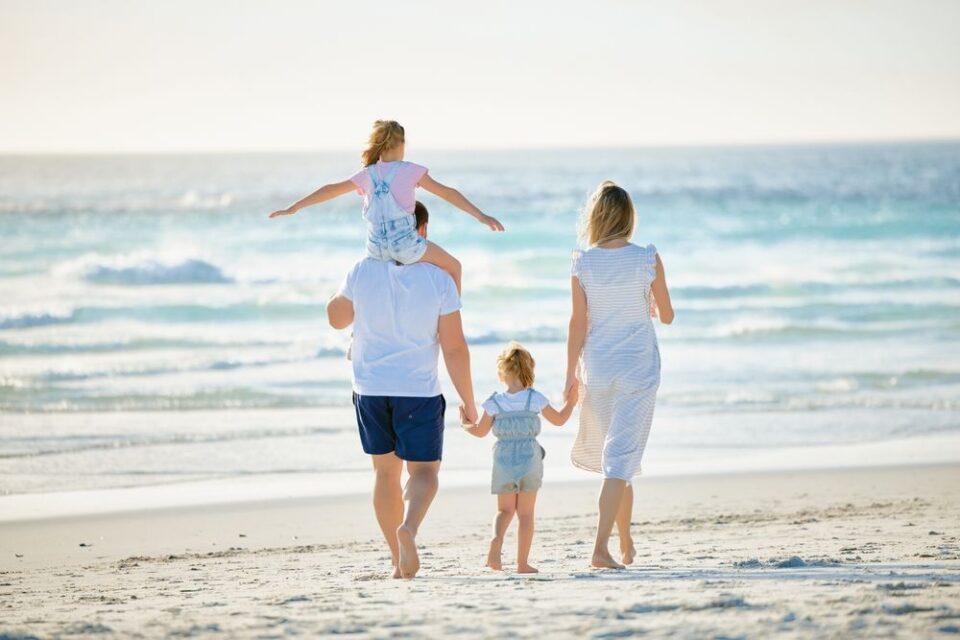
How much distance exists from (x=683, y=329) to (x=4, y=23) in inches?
1454

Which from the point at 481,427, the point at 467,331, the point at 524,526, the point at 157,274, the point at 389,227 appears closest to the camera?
the point at 389,227

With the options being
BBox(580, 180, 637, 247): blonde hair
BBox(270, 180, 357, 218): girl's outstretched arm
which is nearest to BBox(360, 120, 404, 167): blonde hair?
BBox(270, 180, 357, 218): girl's outstretched arm

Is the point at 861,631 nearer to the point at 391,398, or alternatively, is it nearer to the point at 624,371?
the point at 624,371

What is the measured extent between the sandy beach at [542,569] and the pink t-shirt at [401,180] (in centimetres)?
160

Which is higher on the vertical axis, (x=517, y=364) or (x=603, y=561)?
(x=517, y=364)

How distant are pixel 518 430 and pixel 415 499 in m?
0.55

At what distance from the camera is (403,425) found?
5.06 meters

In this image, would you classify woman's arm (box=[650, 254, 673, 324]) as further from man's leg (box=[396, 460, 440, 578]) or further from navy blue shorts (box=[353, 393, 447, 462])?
man's leg (box=[396, 460, 440, 578])

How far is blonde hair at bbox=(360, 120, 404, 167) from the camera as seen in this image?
5.17 meters

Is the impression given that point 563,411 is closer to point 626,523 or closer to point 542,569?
point 626,523

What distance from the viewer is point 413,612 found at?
4410mm

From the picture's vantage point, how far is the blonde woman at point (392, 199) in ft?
16.5

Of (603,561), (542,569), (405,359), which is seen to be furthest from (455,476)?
(405,359)

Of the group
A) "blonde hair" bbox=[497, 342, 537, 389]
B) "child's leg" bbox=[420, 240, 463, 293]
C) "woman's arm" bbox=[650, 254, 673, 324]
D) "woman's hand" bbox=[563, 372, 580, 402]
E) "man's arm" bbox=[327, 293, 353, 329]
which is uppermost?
"child's leg" bbox=[420, 240, 463, 293]
